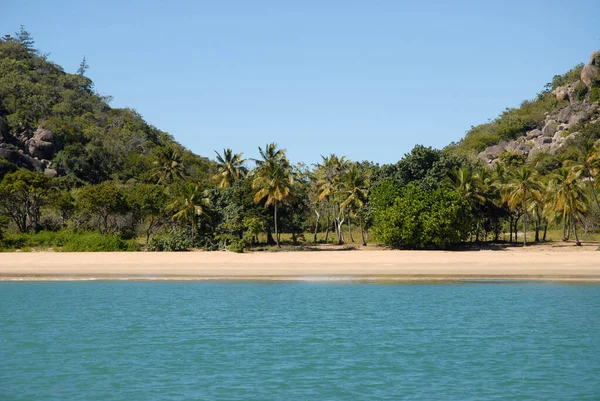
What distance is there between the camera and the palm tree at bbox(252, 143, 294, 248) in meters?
63.2

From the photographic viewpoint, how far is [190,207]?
198 feet

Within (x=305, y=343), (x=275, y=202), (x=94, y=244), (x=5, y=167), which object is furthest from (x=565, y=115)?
(x=305, y=343)

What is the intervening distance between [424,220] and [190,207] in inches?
850

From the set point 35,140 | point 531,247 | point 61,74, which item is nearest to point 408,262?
point 531,247

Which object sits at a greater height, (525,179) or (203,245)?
(525,179)

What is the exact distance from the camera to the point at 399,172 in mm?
68812

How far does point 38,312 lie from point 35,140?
2673 inches

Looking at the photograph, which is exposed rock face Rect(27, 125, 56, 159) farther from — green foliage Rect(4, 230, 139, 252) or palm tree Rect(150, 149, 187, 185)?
green foliage Rect(4, 230, 139, 252)

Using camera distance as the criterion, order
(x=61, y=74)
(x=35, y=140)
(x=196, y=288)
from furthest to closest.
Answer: (x=61, y=74)
(x=35, y=140)
(x=196, y=288)

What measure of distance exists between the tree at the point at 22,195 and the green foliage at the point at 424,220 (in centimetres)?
3297

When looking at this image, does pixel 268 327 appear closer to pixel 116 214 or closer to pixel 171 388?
pixel 171 388

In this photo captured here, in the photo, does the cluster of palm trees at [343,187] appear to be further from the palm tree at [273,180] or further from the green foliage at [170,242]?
the green foliage at [170,242]

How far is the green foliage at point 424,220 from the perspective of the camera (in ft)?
192

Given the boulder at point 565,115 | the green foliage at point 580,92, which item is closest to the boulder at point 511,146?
the boulder at point 565,115
